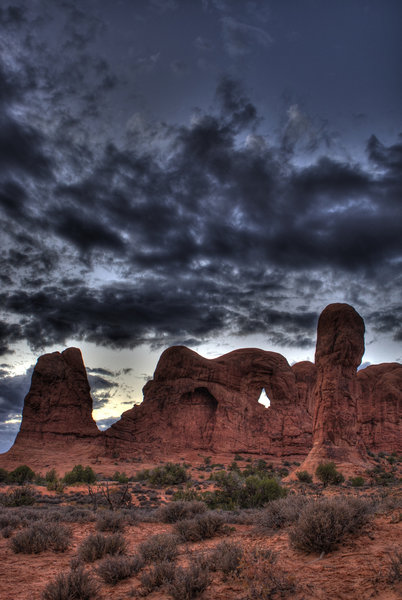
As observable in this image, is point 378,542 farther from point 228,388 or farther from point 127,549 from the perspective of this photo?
point 228,388

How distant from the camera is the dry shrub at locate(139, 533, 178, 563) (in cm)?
569

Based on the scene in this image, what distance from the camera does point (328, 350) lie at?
24.7 meters

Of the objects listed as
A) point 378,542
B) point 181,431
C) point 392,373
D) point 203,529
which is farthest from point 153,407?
point 378,542

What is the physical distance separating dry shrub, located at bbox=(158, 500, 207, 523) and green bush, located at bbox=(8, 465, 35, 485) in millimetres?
17159

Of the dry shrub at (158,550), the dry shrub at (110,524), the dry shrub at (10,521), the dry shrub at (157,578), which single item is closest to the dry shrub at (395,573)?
the dry shrub at (157,578)

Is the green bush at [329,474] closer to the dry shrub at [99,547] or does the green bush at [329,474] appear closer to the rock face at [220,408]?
the dry shrub at [99,547]

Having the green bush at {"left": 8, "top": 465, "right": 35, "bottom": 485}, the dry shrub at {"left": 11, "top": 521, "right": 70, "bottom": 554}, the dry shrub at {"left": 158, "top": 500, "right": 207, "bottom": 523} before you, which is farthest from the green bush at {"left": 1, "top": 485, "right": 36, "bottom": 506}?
the green bush at {"left": 8, "top": 465, "right": 35, "bottom": 485}

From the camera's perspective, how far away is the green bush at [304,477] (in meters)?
18.9

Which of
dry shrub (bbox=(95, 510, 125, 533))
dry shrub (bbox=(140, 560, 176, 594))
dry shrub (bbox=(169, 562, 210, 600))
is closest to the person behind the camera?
dry shrub (bbox=(169, 562, 210, 600))

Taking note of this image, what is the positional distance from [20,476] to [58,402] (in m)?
17.6

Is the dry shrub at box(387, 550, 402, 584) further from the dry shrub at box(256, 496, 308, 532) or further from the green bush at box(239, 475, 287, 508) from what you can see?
the green bush at box(239, 475, 287, 508)

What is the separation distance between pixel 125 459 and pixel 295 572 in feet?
118

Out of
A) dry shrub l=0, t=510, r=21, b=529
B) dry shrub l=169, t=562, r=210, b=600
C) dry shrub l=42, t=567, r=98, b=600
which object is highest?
dry shrub l=169, t=562, r=210, b=600

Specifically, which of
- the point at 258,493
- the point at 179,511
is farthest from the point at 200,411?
the point at 179,511
